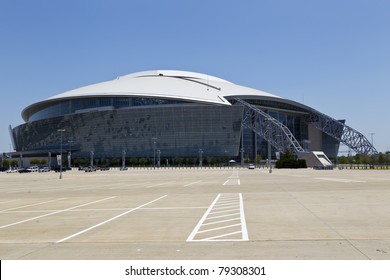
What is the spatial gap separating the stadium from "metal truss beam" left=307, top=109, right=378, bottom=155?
34 centimetres

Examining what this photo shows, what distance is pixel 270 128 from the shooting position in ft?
431

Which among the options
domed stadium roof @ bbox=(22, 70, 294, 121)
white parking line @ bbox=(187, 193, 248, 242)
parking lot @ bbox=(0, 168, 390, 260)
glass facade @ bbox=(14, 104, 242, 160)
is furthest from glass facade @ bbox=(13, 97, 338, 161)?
white parking line @ bbox=(187, 193, 248, 242)

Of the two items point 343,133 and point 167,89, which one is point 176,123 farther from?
point 343,133

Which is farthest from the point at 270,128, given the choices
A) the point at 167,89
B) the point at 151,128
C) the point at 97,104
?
the point at 97,104

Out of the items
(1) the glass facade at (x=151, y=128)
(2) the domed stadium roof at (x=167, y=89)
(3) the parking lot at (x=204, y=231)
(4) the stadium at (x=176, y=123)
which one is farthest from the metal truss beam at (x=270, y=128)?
(3) the parking lot at (x=204, y=231)

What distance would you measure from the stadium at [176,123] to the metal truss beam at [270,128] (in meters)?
0.32

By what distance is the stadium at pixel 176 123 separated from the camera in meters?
136

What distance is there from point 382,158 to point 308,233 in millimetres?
102464

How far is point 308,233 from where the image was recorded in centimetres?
1047

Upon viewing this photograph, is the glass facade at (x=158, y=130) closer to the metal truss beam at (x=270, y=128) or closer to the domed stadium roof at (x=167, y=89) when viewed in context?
the domed stadium roof at (x=167, y=89)

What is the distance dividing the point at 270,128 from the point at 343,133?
38.6 meters

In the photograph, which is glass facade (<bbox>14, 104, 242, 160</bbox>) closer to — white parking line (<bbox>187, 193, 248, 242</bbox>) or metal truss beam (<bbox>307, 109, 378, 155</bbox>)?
metal truss beam (<bbox>307, 109, 378, 155</bbox>)
